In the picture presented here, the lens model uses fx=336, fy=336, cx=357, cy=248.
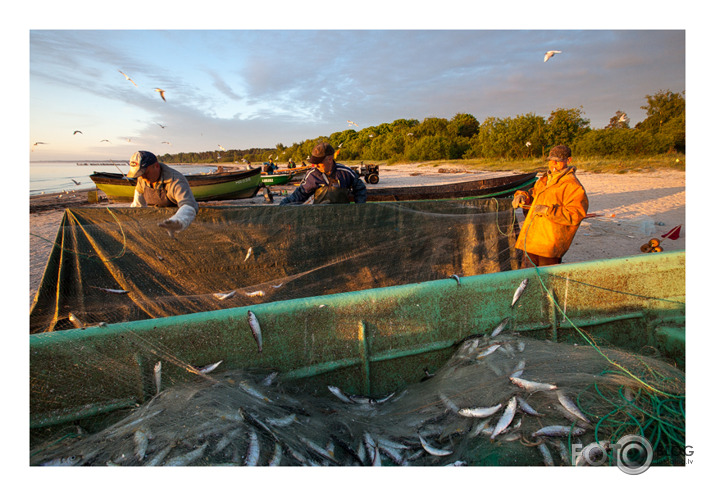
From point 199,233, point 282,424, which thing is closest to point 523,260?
point 282,424

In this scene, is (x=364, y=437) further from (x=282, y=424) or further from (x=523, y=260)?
(x=523, y=260)

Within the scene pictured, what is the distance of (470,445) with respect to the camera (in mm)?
2525

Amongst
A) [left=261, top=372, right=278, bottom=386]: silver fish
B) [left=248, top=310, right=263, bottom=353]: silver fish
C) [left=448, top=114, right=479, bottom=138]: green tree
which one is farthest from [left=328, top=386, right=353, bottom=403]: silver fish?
[left=448, top=114, right=479, bottom=138]: green tree

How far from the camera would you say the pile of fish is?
2.31m

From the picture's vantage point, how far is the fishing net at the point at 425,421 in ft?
7.66

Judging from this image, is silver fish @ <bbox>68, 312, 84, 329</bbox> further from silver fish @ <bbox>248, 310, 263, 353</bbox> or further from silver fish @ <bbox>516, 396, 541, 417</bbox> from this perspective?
silver fish @ <bbox>516, 396, 541, 417</bbox>

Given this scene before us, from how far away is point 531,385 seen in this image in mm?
2719

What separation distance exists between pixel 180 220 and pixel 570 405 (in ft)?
13.3

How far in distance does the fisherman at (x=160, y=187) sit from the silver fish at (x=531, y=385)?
373 cm

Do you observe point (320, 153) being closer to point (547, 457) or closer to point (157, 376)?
point (157, 376)

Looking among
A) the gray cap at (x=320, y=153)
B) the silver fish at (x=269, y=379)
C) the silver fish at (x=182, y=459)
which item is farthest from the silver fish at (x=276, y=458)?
the gray cap at (x=320, y=153)

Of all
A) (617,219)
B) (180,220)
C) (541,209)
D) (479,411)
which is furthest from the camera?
(617,219)

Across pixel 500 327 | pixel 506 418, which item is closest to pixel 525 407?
pixel 506 418

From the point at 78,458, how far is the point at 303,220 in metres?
3.34
